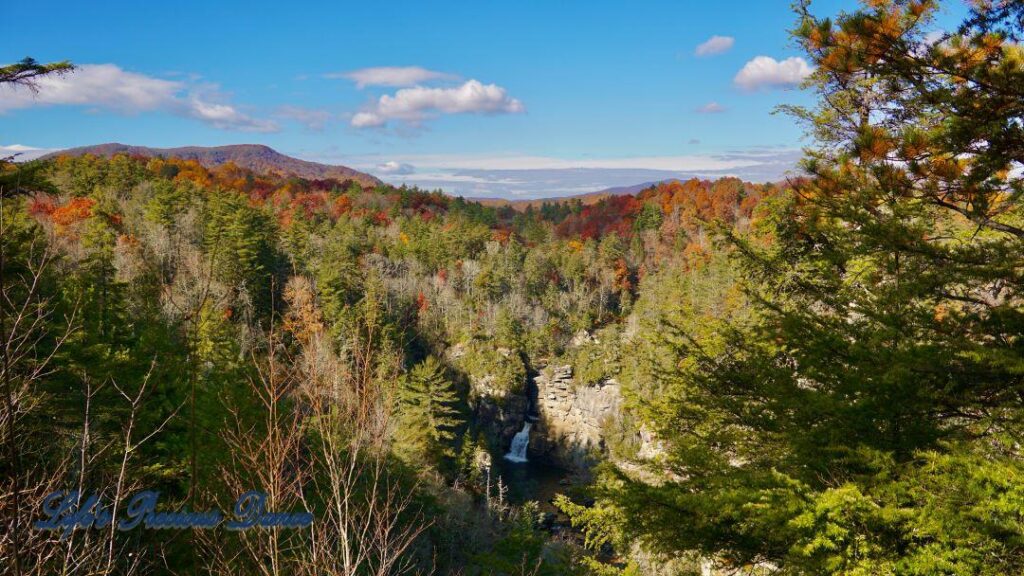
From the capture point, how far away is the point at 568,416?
4166cm

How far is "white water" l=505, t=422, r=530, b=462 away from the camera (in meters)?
40.8

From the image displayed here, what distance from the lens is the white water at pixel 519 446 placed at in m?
40.8

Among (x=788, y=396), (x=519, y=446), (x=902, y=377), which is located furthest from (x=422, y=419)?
(x=902, y=377)

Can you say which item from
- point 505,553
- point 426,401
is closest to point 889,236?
point 505,553

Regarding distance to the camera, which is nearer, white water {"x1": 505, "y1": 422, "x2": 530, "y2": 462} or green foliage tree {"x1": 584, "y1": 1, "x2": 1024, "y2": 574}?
green foliage tree {"x1": 584, "y1": 1, "x2": 1024, "y2": 574}

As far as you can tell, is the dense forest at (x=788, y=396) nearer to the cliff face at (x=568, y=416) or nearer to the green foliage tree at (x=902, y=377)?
the green foliage tree at (x=902, y=377)

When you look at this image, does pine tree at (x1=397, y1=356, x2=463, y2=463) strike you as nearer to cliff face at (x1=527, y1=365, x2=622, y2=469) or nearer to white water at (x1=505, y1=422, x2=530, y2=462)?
white water at (x1=505, y1=422, x2=530, y2=462)

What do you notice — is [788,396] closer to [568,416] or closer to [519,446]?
[568,416]

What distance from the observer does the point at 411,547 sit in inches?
623

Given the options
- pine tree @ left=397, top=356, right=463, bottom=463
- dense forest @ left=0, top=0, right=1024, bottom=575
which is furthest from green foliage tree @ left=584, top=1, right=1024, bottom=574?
pine tree @ left=397, top=356, right=463, bottom=463

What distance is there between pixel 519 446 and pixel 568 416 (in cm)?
430

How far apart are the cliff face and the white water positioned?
51cm

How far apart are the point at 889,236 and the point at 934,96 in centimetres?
110

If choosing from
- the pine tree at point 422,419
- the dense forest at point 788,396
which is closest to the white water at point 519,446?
the pine tree at point 422,419
